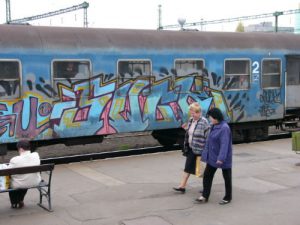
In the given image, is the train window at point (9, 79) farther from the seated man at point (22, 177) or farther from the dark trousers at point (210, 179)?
the dark trousers at point (210, 179)

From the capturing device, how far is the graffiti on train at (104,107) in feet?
34.2

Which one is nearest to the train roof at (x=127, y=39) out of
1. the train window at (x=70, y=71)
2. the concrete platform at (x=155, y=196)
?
the train window at (x=70, y=71)

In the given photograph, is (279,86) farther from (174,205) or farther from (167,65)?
(174,205)

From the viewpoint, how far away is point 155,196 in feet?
25.6

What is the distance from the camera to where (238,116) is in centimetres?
1384

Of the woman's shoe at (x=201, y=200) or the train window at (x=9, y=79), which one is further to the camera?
the train window at (x=9, y=79)

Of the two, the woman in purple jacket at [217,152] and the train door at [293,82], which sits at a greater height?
the train door at [293,82]

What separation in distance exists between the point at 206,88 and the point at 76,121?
3830mm

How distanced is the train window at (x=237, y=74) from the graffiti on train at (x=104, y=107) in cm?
64

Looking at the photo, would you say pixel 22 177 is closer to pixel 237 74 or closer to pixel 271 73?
pixel 237 74

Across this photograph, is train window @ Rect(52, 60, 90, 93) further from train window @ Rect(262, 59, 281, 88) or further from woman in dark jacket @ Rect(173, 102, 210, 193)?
train window @ Rect(262, 59, 281, 88)

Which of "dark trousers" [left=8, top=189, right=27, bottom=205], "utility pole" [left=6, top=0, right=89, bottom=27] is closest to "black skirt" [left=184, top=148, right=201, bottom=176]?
"dark trousers" [left=8, top=189, right=27, bottom=205]

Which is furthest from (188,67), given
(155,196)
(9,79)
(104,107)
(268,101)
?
(155,196)

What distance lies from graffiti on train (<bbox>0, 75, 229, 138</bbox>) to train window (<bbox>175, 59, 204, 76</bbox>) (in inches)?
6.4
